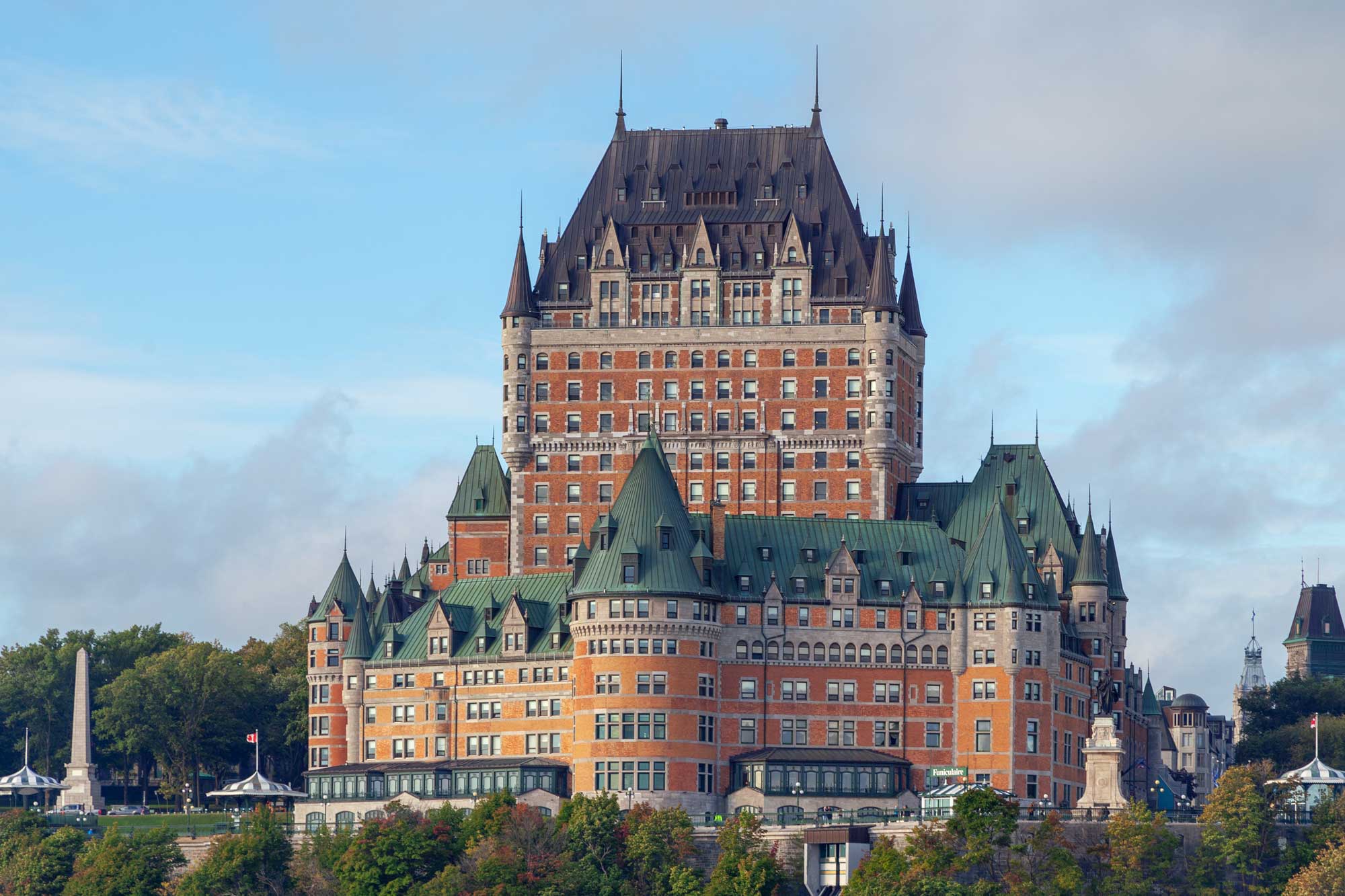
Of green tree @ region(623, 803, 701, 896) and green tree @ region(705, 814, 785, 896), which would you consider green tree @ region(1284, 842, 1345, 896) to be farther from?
green tree @ region(623, 803, 701, 896)

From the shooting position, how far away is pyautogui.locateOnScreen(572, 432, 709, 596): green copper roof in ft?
611

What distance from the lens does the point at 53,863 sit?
190 m

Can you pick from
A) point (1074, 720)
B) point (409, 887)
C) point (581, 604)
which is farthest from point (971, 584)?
point (409, 887)

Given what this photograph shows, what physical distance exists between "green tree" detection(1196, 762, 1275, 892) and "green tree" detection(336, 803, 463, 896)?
135 ft

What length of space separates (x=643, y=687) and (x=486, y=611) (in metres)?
15.7

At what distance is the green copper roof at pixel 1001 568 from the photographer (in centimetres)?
19100

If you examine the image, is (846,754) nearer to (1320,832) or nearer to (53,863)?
(1320,832)

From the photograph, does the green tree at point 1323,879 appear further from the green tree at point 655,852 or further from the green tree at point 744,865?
the green tree at point 655,852

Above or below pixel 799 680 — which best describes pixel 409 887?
below

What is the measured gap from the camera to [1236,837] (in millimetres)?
171750

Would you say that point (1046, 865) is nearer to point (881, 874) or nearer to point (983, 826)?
point (983, 826)

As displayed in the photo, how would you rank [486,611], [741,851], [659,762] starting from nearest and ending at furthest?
[741,851]
[659,762]
[486,611]

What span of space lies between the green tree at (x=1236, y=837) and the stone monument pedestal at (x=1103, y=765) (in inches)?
314

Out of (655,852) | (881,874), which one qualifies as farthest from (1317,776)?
(655,852)
